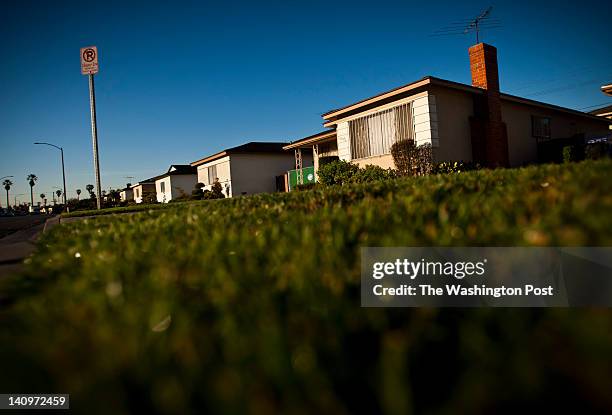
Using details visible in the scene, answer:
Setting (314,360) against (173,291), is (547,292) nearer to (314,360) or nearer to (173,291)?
(314,360)

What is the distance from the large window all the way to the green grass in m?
14.0

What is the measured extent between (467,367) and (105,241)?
2.44 m

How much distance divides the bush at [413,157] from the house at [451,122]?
469mm

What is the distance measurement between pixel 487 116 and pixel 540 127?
6.58m

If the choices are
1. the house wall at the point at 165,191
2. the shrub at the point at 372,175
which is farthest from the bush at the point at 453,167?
the house wall at the point at 165,191

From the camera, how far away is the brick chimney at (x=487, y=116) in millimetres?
15242

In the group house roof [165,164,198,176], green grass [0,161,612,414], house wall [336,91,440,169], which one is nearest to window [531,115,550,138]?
house wall [336,91,440,169]

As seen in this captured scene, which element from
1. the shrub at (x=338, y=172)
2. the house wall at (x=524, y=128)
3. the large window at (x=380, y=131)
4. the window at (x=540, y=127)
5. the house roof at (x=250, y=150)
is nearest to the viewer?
the large window at (x=380, y=131)

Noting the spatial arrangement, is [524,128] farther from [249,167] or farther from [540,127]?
[249,167]

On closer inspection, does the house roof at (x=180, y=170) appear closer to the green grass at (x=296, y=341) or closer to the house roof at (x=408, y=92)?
the house roof at (x=408, y=92)

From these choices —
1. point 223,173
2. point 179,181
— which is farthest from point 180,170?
point 223,173

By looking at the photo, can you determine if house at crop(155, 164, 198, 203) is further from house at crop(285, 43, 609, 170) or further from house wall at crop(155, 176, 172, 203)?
house at crop(285, 43, 609, 170)

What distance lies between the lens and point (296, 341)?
0.89 meters

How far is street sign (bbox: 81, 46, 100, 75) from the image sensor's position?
18531mm
